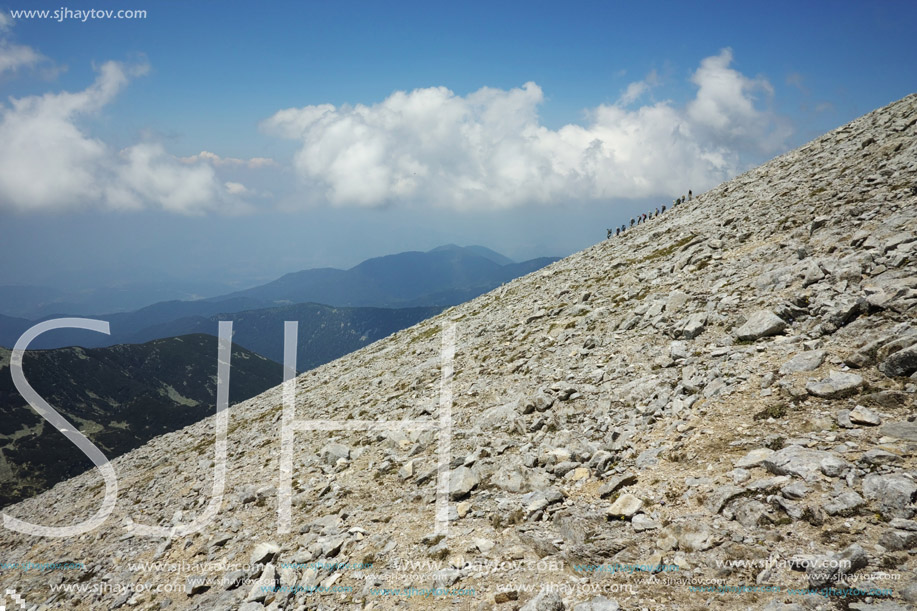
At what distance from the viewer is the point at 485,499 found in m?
14.1

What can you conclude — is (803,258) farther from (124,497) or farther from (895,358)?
(124,497)

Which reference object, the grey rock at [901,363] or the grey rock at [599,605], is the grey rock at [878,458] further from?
the grey rock at [599,605]

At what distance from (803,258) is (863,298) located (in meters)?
7.27

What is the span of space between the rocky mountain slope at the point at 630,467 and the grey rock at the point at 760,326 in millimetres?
85

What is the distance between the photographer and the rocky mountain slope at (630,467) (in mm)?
8914

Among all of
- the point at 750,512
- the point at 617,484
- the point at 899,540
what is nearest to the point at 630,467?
the point at 617,484

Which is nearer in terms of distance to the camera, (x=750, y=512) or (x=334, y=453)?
(x=750, y=512)

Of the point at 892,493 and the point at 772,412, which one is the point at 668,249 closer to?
the point at 772,412

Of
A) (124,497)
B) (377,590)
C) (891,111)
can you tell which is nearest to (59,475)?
(124,497)

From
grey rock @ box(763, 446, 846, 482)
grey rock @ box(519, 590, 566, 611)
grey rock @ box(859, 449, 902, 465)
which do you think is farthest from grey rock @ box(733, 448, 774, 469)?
grey rock @ box(519, 590, 566, 611)

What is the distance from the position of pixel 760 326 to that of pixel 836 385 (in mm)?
4836

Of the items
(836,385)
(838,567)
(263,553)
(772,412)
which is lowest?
(263,553)

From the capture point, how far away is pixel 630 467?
12.9 meters

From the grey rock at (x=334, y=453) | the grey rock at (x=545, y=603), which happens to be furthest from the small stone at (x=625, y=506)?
the grey rock at (x=334, y=453)
